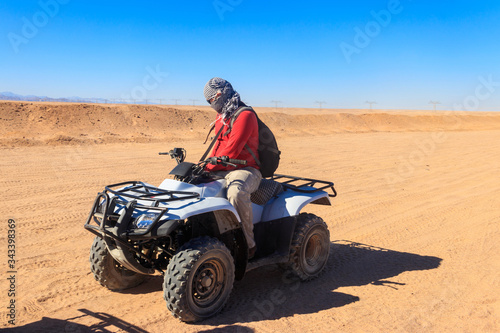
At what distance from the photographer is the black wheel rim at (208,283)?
4.51m

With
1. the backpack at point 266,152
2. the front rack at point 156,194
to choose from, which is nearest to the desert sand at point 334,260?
the front rack at point 156,194

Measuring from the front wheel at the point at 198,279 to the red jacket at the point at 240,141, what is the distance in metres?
1.03

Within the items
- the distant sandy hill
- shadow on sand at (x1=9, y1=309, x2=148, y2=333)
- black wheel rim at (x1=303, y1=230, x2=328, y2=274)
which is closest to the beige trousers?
black wheel rim at (x1=303, y1=230, x2=328, y2=274)

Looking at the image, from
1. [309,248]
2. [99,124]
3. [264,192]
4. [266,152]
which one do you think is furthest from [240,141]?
[99,124]

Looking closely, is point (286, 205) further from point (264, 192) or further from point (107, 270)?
point (107, 270)

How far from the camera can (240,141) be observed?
5082 mm

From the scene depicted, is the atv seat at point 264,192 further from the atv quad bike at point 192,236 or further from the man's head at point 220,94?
the man's head at point 220,94

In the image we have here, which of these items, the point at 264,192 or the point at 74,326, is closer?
the point at 74,326

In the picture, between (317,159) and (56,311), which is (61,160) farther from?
(56,311)

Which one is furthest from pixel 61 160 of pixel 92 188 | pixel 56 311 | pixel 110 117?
pixel 110 117

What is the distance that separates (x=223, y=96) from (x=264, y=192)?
1282mm

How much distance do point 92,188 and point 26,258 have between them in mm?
4968

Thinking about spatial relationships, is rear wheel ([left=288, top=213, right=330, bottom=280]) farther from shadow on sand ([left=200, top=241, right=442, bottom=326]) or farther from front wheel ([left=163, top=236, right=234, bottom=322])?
front wheel ([left=163, top=236, right=234, bottom=322])

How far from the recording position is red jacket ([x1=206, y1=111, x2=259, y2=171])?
508 centimetres
